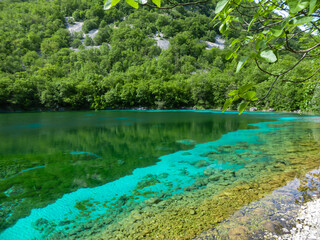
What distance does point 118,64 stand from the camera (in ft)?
339

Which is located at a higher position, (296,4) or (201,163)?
(296,4)

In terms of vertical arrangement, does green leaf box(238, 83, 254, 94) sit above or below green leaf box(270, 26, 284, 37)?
below

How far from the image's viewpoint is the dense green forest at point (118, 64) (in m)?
56.2

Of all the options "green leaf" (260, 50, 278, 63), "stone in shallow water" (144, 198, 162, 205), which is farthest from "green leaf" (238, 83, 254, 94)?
"stone in shallow water" (144, 198, 162, 205)

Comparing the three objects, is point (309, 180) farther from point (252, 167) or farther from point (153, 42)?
point (153, 42)

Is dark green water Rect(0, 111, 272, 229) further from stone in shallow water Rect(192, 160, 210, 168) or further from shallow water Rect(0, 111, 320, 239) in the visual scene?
stone in shallow water Rect(192, 160, 210, 168)

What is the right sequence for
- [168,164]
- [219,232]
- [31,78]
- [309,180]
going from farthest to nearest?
1. [31,78]
2. [168,164]
3. [309,180]
4. [219,232]

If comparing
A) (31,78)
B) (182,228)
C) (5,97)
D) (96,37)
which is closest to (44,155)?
(182,228)

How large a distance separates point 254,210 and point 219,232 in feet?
4.36

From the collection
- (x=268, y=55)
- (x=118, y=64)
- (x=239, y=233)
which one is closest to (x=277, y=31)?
(x=268, y=55)

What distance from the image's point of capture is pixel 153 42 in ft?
406

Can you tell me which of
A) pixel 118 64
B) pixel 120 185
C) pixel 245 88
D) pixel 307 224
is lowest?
pixel 120 185

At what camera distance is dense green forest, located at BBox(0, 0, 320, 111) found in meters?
56.2

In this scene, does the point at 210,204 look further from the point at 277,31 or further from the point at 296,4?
the point at 296,4
